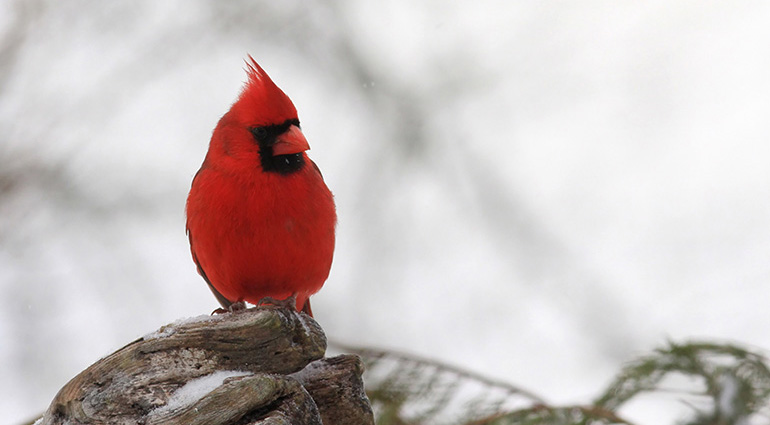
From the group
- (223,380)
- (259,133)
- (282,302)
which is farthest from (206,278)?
(223,380)

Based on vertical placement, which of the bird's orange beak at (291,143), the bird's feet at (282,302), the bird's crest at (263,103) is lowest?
the bird's feet at (282,302)

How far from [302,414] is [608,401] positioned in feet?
3.11

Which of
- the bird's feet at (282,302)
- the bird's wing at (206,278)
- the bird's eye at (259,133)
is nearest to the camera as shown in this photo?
the bird's feet at (282,302)

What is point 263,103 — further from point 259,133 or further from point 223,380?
point 223,380

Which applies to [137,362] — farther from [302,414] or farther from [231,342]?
[302,414]

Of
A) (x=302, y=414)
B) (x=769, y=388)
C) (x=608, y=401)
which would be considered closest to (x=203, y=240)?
(x=302, y=414)

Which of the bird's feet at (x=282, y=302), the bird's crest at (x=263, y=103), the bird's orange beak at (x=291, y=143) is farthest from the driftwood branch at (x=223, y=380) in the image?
the bird's crest at (x=263, y=103)

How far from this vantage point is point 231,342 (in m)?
1.51

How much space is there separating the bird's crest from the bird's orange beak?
0.04 metres

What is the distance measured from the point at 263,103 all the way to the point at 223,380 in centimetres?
79

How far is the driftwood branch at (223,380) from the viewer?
55.2 inches

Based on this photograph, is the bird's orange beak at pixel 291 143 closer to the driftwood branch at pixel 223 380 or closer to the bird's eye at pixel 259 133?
the bird's eye at pixel 259 133

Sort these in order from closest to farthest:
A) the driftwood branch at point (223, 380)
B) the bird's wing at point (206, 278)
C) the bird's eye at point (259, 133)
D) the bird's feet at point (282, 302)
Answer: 1. the driftwood branch at point (223, 380)
2. the bird's feet at point (282, 302)
3. the bird's eye at point (259, 133)
4. the bird's wing at point (206, 278)

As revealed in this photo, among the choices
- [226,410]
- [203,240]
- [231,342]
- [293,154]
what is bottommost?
[226,410]
